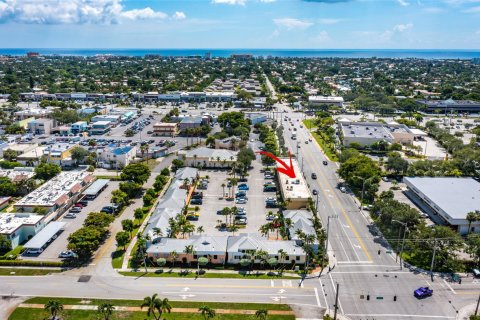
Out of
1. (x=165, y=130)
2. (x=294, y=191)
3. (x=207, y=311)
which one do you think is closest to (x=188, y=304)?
(x=207, y=311)

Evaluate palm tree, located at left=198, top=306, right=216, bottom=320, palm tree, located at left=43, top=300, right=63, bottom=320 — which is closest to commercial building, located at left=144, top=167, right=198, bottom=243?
palm tree, located at left=43, top=300, right=63, bottom=320

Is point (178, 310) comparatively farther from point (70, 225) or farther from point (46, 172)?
point (46, 172)

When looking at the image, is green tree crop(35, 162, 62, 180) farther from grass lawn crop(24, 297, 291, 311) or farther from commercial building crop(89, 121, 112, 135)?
commercial building crop(89, 121, 112, 135)

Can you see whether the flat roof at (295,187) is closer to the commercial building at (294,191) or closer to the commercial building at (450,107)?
the commercial building at (294,191)

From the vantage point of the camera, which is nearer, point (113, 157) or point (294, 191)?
A: point (294, 191)

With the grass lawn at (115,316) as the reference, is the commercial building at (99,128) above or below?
above

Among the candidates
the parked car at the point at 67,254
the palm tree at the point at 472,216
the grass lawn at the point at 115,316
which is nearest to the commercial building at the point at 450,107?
the palm tree at the point at 472,216
